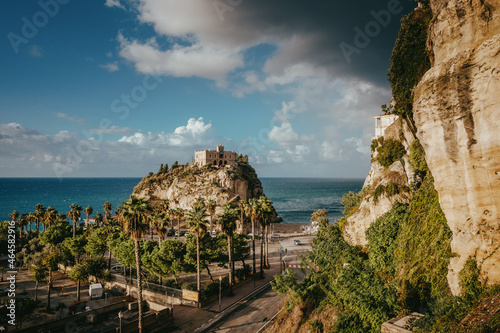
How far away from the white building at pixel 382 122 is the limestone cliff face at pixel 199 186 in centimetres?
5248

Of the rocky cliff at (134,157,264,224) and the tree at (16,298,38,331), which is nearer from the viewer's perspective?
the tree at (16,298,38,331)

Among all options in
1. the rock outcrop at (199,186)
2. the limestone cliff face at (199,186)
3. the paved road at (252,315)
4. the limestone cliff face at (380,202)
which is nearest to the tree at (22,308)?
the paved road at (252,315)

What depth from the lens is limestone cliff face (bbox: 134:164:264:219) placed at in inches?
3728

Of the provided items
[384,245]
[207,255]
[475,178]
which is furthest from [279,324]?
[475,178]

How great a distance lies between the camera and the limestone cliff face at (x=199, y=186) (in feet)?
311

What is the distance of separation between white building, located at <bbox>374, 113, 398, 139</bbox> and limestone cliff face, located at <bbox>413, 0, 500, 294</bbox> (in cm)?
4136

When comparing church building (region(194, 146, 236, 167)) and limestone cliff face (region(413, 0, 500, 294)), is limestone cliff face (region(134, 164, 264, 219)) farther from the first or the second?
limestone cliff face (region(413, 0, 500, 294))

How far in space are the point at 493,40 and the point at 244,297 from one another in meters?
31.2

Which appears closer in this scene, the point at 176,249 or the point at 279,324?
the point at 279,324

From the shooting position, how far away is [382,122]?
5416 cm

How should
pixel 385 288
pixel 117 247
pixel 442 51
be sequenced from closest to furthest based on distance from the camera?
pixel 442 51, pixel 385 288, pixel 117 247

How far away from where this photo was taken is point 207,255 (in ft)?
112

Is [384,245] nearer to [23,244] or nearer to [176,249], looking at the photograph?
[176,249]

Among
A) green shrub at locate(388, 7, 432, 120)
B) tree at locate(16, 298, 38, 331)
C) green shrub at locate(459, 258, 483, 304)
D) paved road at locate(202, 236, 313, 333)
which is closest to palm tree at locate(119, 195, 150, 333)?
paved road at locate(202, 236, 313, 333)
